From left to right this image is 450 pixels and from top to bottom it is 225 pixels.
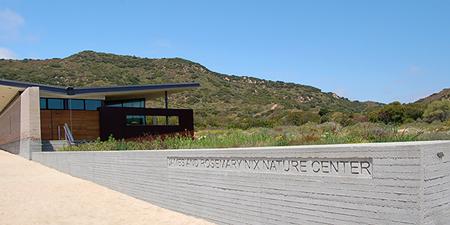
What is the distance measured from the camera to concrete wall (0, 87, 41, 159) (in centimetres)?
2536

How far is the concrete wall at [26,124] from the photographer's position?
83.2 ft

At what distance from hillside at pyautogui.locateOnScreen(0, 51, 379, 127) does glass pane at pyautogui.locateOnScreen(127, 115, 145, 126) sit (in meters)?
26.7

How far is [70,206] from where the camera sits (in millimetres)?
12102

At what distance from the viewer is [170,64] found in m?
86.1

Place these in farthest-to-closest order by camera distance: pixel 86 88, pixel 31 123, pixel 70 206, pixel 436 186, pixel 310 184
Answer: pixel 86 88 < pixel 31 123 < pixel 70 206 < pixel 310 184 < pixel 436 186

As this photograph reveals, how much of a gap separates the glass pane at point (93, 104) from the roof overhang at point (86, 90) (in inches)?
10.5

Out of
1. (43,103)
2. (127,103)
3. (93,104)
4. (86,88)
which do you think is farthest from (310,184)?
(127,103)

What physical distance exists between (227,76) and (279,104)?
77.5ft

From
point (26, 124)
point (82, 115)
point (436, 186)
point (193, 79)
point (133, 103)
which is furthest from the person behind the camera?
point (193, 79)

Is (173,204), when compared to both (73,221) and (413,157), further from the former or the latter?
(413,157)

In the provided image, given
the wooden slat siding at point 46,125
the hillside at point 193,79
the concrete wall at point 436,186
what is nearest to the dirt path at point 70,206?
the concrete wall at point 436,186

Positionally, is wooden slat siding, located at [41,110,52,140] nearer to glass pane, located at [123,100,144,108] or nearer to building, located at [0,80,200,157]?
building, located at [0,80,200,157]

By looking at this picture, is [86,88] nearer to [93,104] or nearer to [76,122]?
[76,122]

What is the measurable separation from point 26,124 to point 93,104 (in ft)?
17.9
